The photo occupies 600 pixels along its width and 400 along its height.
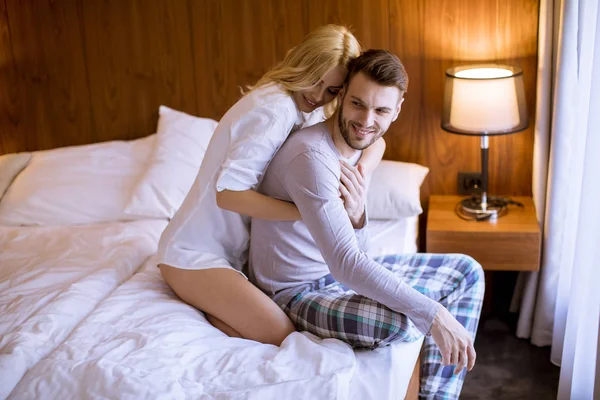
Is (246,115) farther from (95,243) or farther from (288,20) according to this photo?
(288,20)

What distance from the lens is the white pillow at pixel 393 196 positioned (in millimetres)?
2756

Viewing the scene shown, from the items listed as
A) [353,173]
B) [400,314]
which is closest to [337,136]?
[353,173]

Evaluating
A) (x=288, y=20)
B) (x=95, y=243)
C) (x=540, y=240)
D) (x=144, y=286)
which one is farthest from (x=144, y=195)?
(x=540, y=240)

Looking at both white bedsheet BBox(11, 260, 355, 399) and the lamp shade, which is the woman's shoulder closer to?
white bedsheet BBox(11, 260, 355, 399)

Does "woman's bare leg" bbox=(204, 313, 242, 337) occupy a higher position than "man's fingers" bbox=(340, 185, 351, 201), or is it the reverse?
"man's fingers" bbox=(340, 185, 351, 201)

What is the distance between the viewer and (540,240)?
8.77 feet

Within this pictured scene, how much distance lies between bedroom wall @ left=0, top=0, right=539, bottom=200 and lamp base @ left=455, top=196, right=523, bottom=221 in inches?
4.6

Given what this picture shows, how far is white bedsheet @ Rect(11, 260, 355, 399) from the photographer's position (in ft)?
5.33

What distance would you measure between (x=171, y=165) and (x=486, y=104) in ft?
4.08

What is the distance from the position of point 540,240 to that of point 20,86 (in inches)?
93.4

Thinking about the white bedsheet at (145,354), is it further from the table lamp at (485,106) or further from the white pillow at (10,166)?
the table lamp at (485,106)

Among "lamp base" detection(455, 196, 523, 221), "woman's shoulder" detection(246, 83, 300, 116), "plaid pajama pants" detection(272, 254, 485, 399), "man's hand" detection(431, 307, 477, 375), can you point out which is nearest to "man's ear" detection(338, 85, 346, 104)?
"woman's shoulder" detection(246, 83, 300, 116)

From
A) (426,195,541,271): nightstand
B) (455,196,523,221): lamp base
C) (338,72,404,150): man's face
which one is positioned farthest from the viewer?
(455,196,523,221): lamp base

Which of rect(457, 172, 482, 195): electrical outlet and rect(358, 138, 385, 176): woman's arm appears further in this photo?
rect(457, 172, 482, 195): electrical outlet
